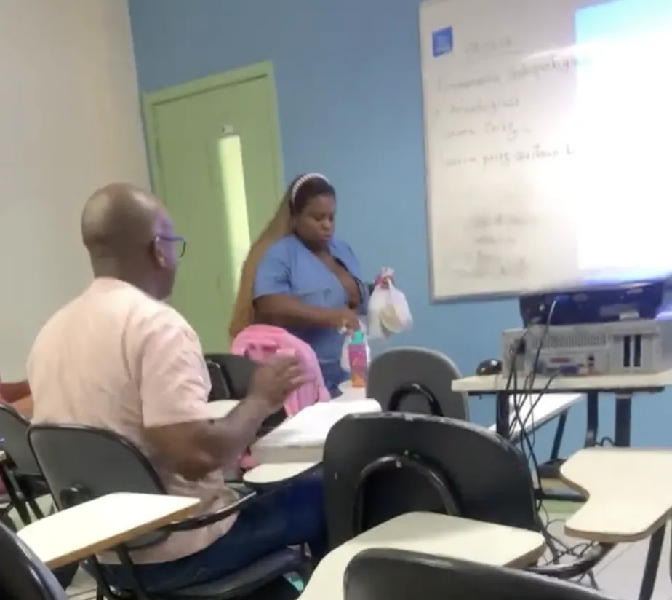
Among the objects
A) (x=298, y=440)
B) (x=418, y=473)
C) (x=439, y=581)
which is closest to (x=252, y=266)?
(x=298, y=440)

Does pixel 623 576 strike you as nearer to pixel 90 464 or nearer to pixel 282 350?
pixel 282 350

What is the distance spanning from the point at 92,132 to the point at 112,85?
325mm

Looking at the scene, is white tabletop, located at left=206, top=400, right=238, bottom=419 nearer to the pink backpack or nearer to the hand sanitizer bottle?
the pink backpack

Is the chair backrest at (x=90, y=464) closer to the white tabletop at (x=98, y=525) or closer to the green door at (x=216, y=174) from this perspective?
the white tabletop at (x=98, y=525)

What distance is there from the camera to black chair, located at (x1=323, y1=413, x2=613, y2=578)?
1247mm

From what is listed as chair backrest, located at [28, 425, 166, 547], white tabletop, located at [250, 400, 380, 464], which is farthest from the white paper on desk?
chair backrest, located at [28, 425, 166, 547]

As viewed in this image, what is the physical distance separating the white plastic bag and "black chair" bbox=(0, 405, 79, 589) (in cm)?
132

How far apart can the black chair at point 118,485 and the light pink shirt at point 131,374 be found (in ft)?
0.17

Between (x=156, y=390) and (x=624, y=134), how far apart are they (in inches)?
92.5

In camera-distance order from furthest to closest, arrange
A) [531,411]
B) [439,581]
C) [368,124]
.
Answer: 1. [368,124]
2. [531,411]
3. [439,581]

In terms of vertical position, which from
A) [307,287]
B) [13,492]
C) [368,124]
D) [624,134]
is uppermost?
[368,124]

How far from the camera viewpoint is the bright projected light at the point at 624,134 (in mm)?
3123

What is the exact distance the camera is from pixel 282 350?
2.62m

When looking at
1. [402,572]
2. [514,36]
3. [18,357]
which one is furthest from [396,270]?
[402,572]
